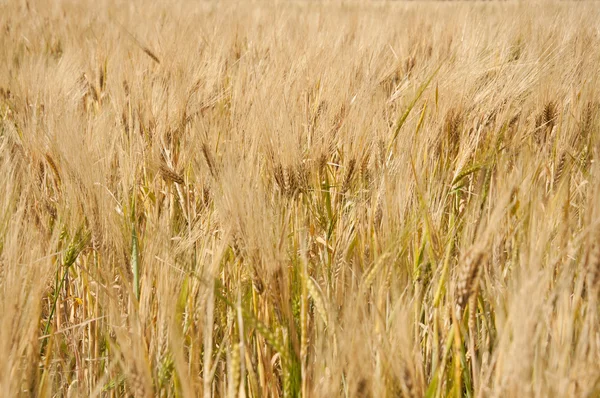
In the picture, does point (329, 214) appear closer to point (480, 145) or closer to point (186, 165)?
point (186, 165)

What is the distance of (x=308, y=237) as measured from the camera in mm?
891

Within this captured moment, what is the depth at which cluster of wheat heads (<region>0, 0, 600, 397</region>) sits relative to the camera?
0.48 metres

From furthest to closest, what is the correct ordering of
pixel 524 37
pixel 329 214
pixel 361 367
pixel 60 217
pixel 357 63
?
pixel 524 37 < pixel 357 63 < pixel 329 214 < pixel 60 217 < pixel 361 367

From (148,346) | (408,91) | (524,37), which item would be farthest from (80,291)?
(524,37)

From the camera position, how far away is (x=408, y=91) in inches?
48.9

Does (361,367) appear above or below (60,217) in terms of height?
below

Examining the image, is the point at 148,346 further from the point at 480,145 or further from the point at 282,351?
the point at 480,145

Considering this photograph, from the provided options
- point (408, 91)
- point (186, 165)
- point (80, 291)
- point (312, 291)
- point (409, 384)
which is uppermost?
point (408, 91)

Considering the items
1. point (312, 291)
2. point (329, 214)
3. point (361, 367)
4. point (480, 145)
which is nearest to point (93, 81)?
point (329, 214)

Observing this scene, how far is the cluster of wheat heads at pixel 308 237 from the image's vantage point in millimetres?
479

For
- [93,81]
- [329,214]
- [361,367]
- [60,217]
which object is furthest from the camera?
[93,81]

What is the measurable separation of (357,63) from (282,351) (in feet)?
4.13

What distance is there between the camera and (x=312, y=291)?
0.54m

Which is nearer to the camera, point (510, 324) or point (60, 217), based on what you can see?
point (510, 324)
